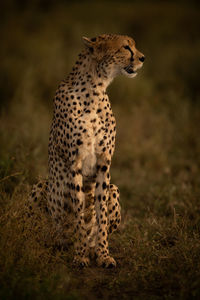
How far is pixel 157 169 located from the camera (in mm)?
5121

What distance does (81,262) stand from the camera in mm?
2734

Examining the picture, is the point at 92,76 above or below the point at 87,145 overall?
above

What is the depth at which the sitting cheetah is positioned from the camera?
2.79 m

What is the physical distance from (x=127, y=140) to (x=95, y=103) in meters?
2.83

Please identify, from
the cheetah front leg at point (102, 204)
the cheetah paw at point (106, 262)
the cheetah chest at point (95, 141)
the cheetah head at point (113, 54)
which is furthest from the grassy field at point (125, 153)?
the cheetah head at point (113, 54)

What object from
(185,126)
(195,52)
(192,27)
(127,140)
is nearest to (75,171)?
(127,140)

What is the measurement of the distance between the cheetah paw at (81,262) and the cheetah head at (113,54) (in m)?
1.23

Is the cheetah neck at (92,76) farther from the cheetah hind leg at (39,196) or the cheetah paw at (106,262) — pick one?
the cheetah paw at (106,262)

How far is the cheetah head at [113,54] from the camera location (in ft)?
9.46

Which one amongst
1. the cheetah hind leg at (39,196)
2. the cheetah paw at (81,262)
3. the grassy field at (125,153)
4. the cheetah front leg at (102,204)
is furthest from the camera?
the cheetah hind leg at (39,196)

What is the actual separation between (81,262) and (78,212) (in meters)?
0.32

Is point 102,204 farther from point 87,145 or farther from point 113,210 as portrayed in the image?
→ point 87,145

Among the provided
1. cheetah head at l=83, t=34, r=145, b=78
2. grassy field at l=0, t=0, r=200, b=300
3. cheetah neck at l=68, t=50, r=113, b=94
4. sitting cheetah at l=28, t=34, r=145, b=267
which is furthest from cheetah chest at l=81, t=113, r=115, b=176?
grassy field at l=0, t=0, r=200, b=300

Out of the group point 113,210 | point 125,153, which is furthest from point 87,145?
point 125,153
